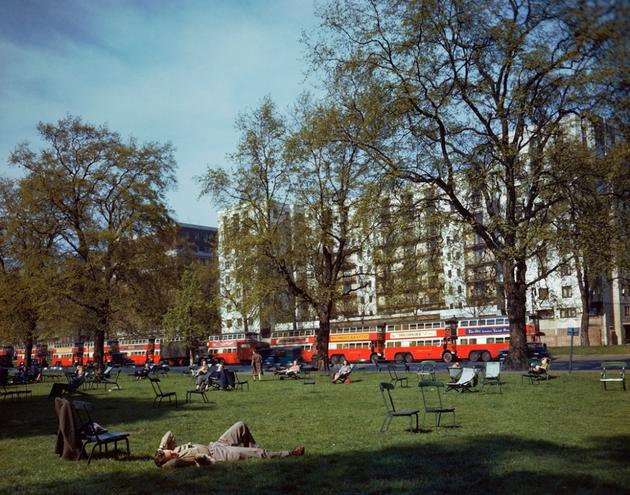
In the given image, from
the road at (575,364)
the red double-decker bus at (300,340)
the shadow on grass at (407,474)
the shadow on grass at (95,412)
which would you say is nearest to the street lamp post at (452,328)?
Answer: the road at (575,364)

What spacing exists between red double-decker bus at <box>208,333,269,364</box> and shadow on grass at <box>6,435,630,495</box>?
55.5m

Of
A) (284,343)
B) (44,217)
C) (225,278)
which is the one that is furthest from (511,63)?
(284,343)

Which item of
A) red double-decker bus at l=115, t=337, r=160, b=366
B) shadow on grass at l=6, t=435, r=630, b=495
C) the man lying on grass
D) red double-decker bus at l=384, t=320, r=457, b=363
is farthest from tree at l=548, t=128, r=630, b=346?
red double-decker bus at l=115, t=337, r=160, b=366

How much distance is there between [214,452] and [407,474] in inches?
127

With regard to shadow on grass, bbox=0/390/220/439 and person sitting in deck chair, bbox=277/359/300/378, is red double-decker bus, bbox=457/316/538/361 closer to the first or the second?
person sitting in deck chair, bbox=277/359/300/378

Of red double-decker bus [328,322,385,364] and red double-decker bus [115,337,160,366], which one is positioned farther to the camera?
red double-decker bus [115,337,160,366]

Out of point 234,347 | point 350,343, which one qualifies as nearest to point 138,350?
point 234,347

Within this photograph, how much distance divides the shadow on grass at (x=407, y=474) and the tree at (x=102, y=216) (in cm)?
3242

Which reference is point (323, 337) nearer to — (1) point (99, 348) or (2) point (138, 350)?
(1) point (99, 348)

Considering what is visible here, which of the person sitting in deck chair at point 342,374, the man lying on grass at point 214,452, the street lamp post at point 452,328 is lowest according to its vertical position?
the person sitting in deck chair at point 342,374

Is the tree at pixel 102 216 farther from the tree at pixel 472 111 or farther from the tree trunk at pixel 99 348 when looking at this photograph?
the tree at pixel 472 111

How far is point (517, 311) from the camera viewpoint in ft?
95.5

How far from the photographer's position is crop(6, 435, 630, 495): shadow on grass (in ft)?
26.4

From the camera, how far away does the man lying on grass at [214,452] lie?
9.98 meters
